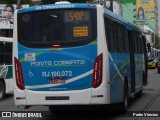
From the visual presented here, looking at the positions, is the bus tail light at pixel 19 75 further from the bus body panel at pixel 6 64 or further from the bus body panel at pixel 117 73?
the bus body panel at pixel 6 64

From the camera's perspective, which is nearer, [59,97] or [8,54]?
[59,97]

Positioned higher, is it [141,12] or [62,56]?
[141,12]

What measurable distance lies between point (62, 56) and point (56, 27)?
772 mm

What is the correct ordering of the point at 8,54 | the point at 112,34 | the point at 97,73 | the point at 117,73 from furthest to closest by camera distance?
the point at 8,54 < the point at 117,73 < the point at 112,34 < the point at 97,73

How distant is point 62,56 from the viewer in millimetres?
11500

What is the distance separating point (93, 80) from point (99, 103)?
574 millimetres

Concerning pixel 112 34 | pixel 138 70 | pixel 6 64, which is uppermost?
pixel 112 34

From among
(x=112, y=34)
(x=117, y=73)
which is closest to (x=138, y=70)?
(x=117, y=73)

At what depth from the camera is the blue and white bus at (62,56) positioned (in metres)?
11.4

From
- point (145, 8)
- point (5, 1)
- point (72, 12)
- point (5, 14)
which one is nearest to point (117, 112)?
point (72, 12)

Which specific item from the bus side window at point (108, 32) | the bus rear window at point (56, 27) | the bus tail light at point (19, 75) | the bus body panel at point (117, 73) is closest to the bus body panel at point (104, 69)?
the bus rear window at point (56, 27)

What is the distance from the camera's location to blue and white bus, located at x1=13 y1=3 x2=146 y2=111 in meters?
11.4

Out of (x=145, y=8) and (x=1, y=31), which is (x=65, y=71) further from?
(x=145, y=8)

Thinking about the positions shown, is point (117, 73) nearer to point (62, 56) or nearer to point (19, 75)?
point (62, 56)
